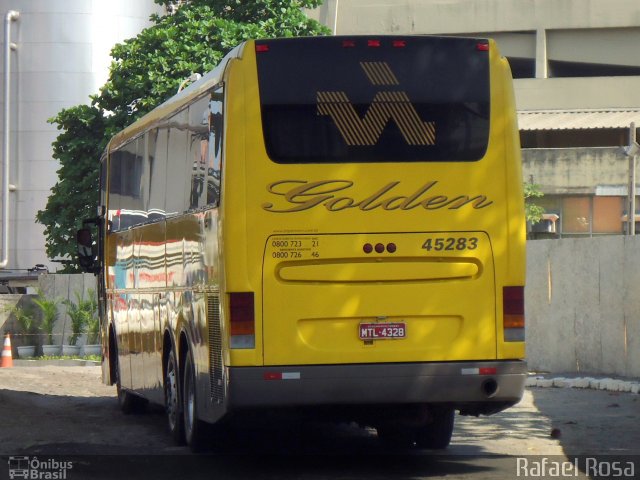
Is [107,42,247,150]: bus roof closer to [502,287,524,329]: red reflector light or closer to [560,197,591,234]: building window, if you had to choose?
[502,287,524,329]: red reflector light

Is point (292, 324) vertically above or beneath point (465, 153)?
beneath

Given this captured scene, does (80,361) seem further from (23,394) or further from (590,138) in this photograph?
(590,138)

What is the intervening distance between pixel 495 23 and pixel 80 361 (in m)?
38.5

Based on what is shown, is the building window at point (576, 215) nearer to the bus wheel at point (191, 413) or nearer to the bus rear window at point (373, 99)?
the bus wheel at point (191, 413)

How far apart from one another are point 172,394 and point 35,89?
46308 millimetres

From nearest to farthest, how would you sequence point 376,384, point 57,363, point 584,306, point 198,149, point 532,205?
point 376,384, point 198,149, point 584,306, point 57,363, point 532,205

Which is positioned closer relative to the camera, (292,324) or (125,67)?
(292,324)

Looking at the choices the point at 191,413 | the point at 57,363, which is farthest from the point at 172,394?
the point at 57,363

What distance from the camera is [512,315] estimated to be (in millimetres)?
11570

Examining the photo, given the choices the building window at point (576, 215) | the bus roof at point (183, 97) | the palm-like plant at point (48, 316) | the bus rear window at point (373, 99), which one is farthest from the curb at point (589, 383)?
the building window at point (576, 215)

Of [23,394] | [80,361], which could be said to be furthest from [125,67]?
[23,394]

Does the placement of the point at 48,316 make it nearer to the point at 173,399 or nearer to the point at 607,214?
the point at 173,399

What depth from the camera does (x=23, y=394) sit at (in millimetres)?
19656

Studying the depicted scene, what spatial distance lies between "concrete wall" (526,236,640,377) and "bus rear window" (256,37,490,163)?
8.19 meters
